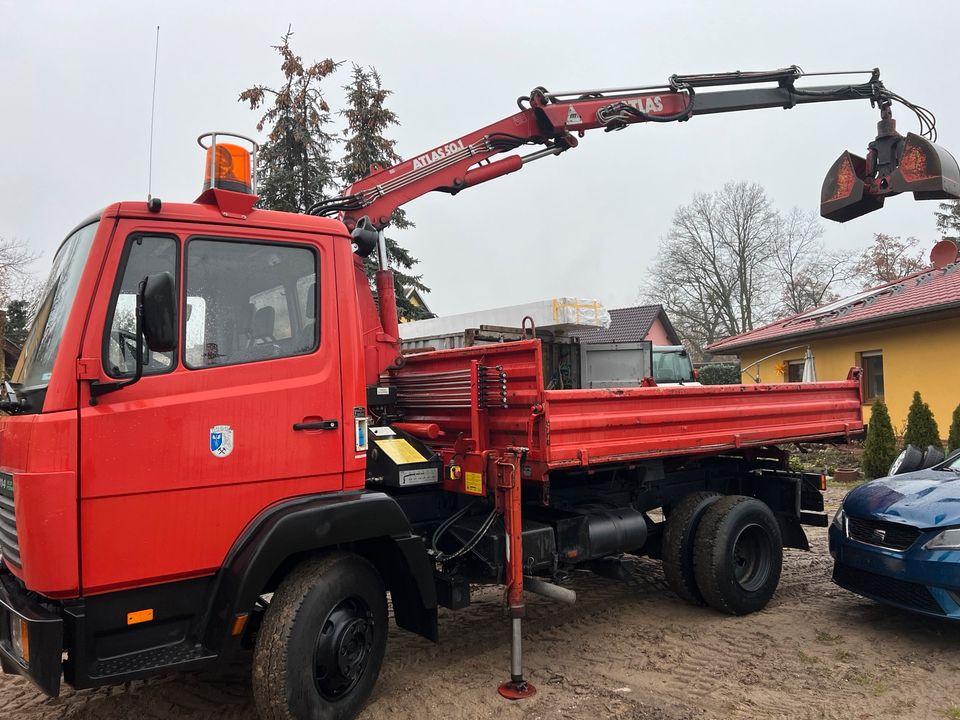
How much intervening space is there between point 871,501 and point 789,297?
1321 inches

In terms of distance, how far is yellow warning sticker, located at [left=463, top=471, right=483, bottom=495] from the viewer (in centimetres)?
427

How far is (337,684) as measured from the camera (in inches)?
140

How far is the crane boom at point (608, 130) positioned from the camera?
570cm

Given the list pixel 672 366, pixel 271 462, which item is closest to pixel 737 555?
pixel 271 462

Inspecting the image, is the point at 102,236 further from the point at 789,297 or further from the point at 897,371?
the point at 789,297

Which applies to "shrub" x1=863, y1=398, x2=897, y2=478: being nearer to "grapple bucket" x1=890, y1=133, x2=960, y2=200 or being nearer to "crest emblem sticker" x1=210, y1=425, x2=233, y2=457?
"grapple bucket" x1=890, y1=133, x2=960, y2=200

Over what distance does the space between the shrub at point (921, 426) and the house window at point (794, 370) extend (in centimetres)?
517

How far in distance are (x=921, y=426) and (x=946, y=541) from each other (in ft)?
26.5

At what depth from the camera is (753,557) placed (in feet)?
18.6

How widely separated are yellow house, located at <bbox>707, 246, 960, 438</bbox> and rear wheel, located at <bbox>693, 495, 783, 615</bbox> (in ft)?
19.7

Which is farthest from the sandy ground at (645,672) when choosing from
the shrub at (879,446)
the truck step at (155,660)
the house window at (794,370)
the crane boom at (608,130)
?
the house window at (794,370)

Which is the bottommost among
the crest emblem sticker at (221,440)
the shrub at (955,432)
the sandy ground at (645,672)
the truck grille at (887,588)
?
the sandy ground at (645,672)

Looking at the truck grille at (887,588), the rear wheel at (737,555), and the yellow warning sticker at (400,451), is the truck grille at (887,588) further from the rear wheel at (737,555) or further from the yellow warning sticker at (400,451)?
the yellow warning sticker at (400,451)

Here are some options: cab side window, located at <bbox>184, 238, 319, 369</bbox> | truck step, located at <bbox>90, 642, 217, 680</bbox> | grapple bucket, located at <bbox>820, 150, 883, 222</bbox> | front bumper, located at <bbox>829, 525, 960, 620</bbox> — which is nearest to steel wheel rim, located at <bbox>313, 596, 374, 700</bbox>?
truck step, located at <bbox>90, 642, 217, 680</bbox>
